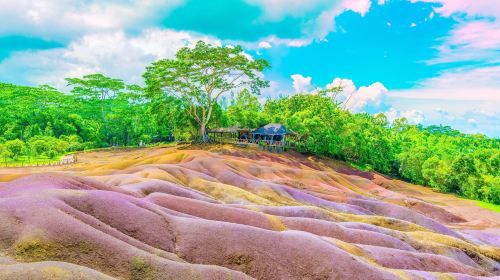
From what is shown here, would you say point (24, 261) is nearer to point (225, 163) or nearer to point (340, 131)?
point (225, 163)

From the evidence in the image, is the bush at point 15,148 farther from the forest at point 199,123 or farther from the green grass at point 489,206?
the green grass at point 489,206

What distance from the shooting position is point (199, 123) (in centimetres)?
9362

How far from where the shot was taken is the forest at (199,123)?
266 ft

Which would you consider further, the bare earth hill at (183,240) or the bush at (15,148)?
the bush at (15,148)

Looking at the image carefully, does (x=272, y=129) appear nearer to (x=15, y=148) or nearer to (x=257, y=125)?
(x=257, y=125)

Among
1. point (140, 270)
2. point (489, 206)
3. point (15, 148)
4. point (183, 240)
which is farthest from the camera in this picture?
point (489, 206)

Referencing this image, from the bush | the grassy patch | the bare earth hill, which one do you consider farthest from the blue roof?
the grassy patch

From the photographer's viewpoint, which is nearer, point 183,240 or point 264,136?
point 183,240

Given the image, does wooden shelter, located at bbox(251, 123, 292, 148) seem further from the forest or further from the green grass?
the green grass

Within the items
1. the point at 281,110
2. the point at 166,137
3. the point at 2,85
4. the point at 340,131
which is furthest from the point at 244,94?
the point at 2,85

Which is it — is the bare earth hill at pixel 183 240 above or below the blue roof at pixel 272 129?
below

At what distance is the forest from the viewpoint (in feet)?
266

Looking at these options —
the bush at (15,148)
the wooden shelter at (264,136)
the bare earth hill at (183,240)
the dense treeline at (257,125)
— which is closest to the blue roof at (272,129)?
the wooden shelter at (264,136)

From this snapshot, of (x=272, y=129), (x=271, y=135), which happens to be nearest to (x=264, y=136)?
(x=271, y=135)
